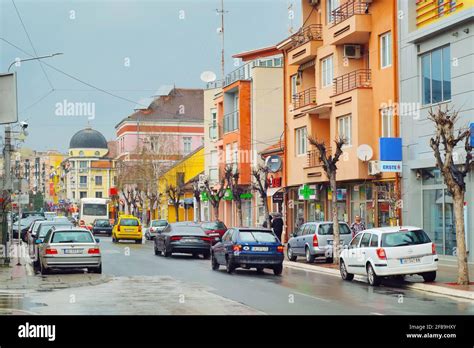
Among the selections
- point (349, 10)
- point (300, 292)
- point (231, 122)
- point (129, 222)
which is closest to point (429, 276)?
point (300, 292)

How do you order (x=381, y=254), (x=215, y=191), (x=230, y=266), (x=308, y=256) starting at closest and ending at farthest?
(x=381, y=254) → (x=230, y=266) → (x=308, y=256) → (x=215, y=191)

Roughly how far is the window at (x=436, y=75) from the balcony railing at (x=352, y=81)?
4.99 meters

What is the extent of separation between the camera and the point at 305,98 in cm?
4506

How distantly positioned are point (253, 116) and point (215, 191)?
939cm

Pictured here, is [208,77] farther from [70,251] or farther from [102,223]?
[70,251]

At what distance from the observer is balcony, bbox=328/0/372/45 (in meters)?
36.6

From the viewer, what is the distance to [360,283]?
78.6ft

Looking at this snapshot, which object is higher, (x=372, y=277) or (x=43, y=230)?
(x=43, y=230)

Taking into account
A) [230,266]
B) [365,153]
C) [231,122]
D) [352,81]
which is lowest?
[230,266]

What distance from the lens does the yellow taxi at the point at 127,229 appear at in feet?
177

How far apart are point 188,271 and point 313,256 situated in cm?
568

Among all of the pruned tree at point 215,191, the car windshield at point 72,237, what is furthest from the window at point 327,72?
the car windshield at point 72,237

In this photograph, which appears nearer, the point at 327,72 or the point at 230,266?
the point at 230,266
